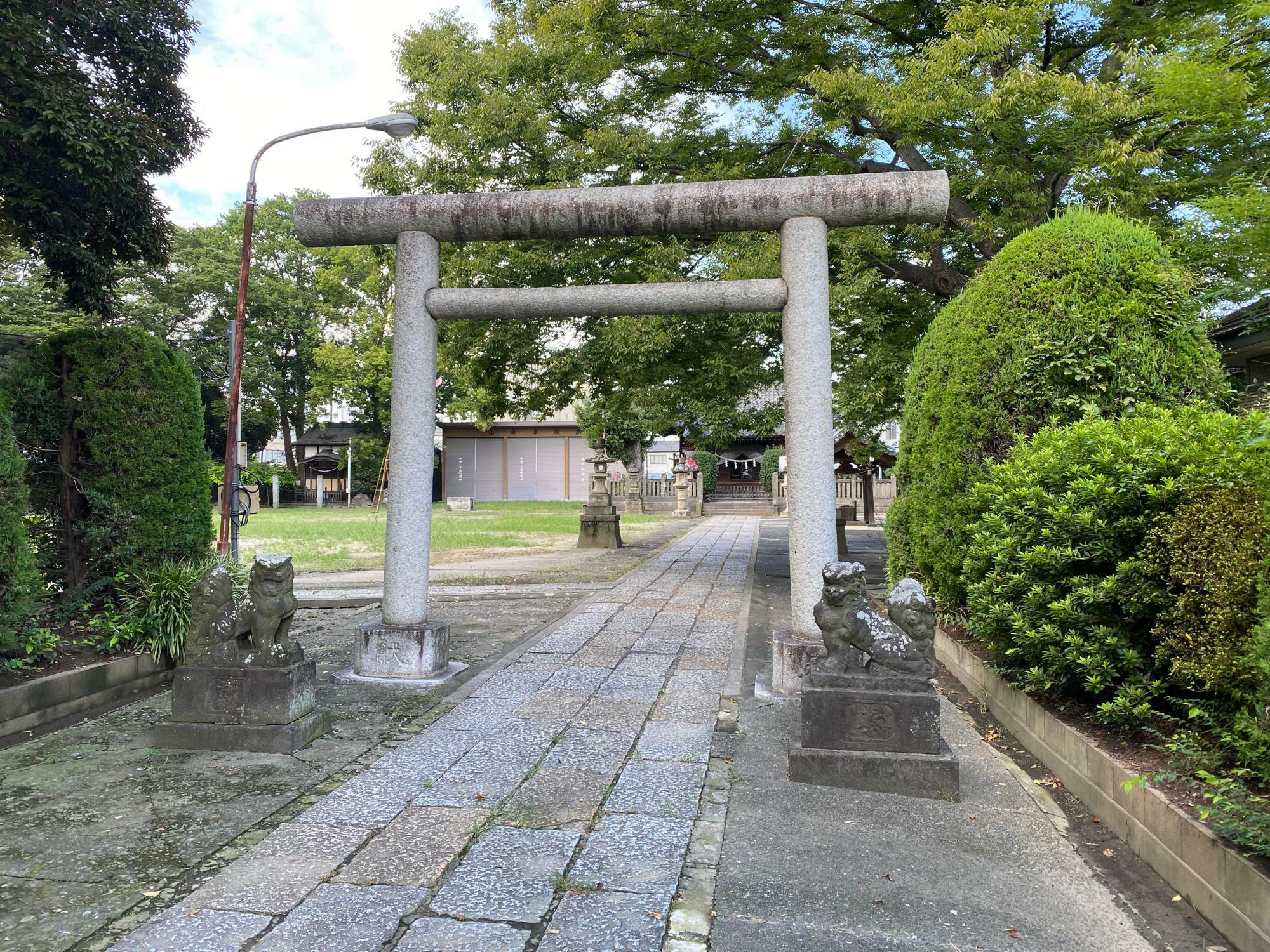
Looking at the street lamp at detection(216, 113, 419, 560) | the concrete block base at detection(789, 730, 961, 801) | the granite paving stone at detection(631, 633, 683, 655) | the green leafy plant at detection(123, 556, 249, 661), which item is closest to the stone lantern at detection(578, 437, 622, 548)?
the street lamp at detection(216, 113, 419, 560)

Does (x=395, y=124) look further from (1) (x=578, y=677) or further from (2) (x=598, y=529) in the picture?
(2) (x=598, y=529)

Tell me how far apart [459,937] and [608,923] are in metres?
0.48

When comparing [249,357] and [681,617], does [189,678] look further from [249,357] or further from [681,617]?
[249,357]

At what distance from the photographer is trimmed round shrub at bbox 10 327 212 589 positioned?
5105mm

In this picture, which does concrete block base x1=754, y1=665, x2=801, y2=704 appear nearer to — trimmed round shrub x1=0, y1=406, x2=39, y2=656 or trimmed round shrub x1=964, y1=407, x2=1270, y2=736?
trimmed round shrub x1=964, y1=407, x2=1270, y2=736

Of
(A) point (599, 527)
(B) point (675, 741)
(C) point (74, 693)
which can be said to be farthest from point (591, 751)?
(A) point (599, 527)

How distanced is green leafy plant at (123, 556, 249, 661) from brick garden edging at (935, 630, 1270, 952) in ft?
17.7

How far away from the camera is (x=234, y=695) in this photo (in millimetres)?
4020

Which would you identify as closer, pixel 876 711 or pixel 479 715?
pixel 876 711

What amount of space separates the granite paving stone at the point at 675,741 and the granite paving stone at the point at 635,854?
75cm

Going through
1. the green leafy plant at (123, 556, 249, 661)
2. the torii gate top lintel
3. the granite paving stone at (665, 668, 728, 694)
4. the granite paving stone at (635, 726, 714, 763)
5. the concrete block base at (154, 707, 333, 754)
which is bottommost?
the granite paving stone at (665, 668, 728, 694)

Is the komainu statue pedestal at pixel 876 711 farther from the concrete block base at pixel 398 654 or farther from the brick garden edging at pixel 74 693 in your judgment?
the brick garden edging at pixel 74 693

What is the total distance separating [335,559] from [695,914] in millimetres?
12409

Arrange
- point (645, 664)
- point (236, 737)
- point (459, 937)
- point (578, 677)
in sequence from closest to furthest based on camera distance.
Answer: point (459, 937), point (236, 737), point (578, 677), point (645, 664)
